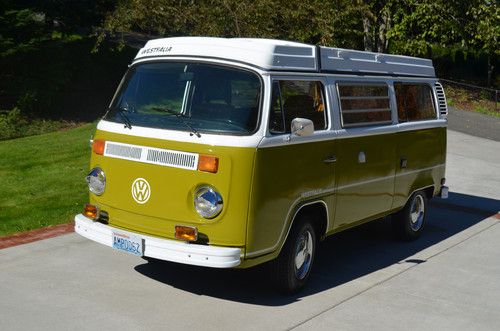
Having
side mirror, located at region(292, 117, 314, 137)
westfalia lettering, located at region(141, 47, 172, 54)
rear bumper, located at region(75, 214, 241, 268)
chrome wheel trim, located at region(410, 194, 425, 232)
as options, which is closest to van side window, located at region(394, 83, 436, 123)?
chrome wheel trim, located at region(410, 194, 425, 232)

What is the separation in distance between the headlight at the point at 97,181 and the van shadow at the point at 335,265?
1.06m

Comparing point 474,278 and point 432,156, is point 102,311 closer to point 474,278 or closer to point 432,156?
point 474,278

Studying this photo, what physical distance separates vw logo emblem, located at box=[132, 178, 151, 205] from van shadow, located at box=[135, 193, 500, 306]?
A: 1.03 metres

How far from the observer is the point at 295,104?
711 centimetres

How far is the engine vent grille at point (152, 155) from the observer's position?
6.56 meters

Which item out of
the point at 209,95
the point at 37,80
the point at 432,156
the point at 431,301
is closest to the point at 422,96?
the point at 432,156

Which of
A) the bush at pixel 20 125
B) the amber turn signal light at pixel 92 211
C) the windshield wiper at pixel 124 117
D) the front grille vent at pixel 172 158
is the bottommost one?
the bush at pixel 20 125

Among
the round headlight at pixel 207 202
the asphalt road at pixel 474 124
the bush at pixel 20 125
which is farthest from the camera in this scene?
the asphalt road at pixel 474 124

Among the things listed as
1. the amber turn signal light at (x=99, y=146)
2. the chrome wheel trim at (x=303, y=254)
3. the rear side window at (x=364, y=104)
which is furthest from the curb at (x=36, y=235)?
the rear side window at (x=364, y=104)

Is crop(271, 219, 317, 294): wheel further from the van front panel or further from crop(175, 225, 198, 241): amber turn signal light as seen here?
crop(175, 225, 198, 241): amber turn signal light

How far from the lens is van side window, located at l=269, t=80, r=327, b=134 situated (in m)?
6.84

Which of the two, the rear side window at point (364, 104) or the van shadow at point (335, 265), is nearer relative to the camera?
the van shadow at point (335, 265)

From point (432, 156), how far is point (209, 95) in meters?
4.40

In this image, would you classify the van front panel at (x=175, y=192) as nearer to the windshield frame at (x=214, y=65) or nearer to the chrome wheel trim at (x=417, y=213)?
the windshield frame at (x=214, y=65)
